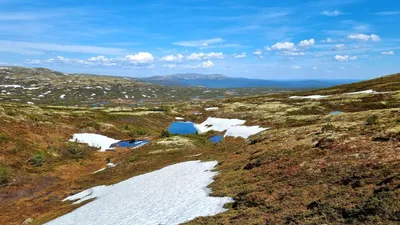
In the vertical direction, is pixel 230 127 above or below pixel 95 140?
above

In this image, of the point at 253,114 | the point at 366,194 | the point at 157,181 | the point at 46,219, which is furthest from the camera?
the point at 253,114

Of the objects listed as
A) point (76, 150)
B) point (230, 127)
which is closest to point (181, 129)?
point (230, 127)

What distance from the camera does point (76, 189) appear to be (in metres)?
45.4

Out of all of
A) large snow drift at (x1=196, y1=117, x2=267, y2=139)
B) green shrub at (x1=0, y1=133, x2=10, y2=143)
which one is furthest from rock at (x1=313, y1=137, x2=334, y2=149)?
green shrub at (x1=0, y1=133, x2=10, y2=143)

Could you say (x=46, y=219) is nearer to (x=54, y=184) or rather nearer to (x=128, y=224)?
(x=128, y=224)

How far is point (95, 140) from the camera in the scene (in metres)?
88.2

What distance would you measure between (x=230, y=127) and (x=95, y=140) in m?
44.0

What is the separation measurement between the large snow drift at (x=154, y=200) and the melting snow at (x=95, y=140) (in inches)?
1802

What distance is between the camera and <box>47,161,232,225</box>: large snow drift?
22.8 m

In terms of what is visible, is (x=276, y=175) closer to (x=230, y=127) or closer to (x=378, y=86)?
(x=230, y=127)

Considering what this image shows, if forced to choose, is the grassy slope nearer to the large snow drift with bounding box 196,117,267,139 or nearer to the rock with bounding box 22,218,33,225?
the rock with bounding box 22,218,33,225

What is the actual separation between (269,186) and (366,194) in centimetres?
782

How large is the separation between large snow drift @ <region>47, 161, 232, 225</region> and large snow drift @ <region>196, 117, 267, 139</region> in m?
40.8

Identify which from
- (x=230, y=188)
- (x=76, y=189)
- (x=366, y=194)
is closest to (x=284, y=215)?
(x=366, y=194)
